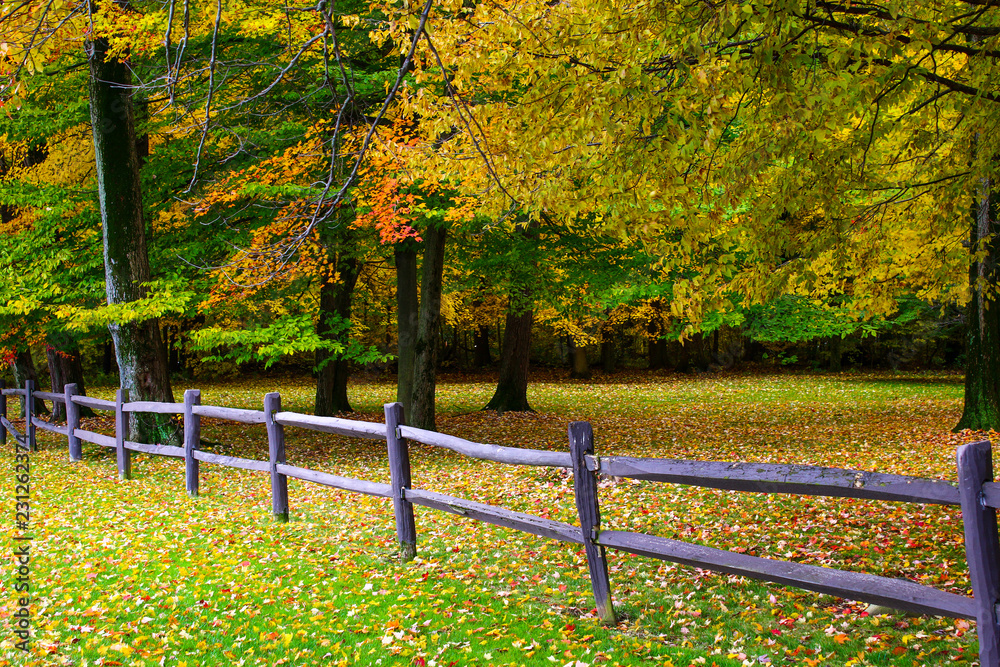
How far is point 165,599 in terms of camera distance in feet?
20.3

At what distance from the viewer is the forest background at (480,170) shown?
6.27 meters

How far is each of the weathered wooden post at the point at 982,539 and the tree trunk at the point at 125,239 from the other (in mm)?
13522

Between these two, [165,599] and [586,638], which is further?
[165,599]

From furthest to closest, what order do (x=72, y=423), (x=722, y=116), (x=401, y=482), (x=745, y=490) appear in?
(x=72, y=423) < (x=401, y=482) < (x=722, y=116) < (x=745, y=490)

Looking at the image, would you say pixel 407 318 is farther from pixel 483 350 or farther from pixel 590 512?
pixel 483 350

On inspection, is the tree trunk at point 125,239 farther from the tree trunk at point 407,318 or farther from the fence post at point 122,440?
the tree trunk at point 407,318

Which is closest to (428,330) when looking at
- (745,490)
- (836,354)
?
(745,490)

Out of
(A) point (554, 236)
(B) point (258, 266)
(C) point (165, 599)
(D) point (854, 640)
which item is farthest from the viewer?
(A) point (554, 236)

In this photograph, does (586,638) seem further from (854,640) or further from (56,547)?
(56,547)

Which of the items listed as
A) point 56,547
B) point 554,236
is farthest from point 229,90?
point 56,547

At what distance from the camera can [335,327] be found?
16.8 meters

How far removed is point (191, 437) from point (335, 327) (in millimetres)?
6142

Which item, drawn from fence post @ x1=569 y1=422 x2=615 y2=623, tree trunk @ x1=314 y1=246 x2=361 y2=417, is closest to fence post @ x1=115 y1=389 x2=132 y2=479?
tree trunk @ x1=314 y1=246 x2=361 y2=417

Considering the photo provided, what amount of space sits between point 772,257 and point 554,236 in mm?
9309
